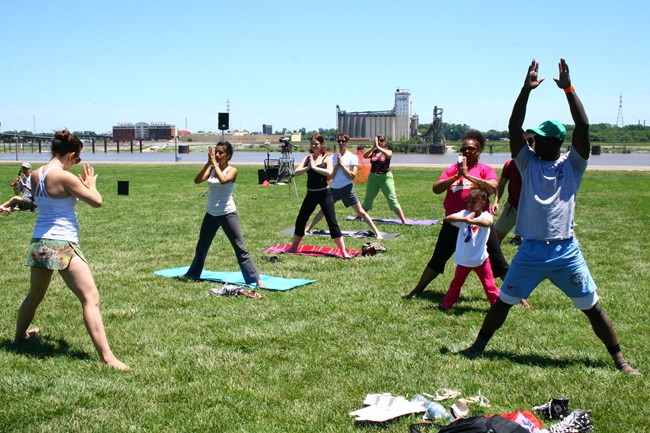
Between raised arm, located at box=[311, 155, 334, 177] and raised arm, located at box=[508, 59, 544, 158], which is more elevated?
raised arm, located at box=[508, 59, 544, 158]

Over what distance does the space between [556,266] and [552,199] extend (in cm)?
52

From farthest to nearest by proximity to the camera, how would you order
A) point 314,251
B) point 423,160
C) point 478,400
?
point 423,160 < point 314,251 < point 478,400

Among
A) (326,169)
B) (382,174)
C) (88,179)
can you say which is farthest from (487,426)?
(382,174)

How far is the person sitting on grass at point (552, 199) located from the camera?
513 centimetres

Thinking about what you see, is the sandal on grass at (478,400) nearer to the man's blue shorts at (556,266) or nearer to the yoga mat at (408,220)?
the man's blue shorts at (556,266)

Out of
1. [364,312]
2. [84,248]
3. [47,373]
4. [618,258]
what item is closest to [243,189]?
[84,248]

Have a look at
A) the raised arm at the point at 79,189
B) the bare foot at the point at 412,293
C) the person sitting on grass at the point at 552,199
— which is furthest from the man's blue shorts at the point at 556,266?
the raised arm at the point at 79,189

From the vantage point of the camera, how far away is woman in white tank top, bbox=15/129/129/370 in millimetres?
5379

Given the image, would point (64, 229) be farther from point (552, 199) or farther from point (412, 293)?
point (412, 293)

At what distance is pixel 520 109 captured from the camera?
5.18 meters

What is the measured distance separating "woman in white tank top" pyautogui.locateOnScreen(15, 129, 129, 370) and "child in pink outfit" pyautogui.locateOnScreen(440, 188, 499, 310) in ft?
11.7

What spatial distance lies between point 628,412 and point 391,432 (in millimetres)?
1640

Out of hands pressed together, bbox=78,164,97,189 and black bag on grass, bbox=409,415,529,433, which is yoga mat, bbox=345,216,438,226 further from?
black bag on grass, bbox=409,415,529,433

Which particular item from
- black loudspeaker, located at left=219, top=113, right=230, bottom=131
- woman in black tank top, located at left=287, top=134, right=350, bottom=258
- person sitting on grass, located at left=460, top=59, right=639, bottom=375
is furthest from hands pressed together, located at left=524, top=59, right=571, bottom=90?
black loudspeaker, located at left=219, top=113, right=230, bottom=131
